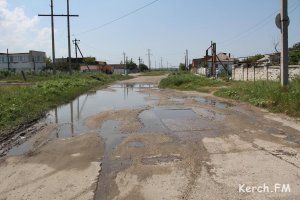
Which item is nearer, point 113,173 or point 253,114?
point 113,173

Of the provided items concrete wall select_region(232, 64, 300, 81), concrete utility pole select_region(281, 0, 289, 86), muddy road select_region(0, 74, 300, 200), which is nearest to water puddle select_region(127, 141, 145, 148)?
muddy road select_region(0, 74, 300, 200)

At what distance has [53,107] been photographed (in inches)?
720

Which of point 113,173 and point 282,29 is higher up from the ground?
point 282,29

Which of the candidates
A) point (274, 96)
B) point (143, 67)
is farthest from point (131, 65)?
point (274, 96)

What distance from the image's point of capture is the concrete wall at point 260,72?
25552mm

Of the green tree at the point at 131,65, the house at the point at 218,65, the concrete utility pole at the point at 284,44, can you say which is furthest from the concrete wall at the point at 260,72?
the green tree at the point at 131,65

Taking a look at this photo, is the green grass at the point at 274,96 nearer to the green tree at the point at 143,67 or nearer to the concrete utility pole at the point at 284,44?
the concrete utility pole at the point at 284,44

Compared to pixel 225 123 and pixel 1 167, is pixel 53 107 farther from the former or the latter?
pixel 1 167

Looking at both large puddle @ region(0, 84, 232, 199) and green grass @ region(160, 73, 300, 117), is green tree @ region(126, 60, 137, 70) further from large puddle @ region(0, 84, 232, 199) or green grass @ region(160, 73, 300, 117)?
large puddle @ region(0, 84, 232, 199)

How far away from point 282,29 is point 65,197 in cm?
1388

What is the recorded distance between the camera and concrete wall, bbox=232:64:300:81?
25.6 meters

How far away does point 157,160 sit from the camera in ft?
23.4

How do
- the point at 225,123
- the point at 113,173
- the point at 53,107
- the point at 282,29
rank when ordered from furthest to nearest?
the point at 53,107 < the point at 282,29 < the point at 225,123 < the point at 113,173

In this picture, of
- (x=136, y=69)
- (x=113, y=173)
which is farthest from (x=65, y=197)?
(x=136, y=69)
